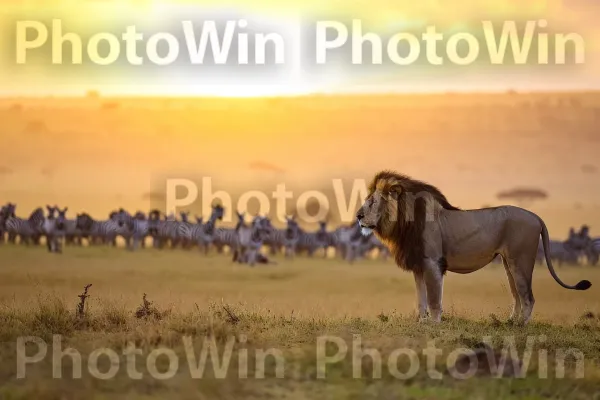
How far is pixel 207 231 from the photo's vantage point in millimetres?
47594

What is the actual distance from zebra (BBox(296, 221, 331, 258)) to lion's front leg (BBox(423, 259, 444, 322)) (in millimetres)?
36225

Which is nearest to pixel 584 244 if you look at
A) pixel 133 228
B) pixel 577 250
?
pixel 577 250

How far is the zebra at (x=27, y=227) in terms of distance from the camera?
48.1 metres

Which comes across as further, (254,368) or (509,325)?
(509,325)

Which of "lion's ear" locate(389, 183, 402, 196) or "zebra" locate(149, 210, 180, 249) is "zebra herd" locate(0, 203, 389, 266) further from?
"lion's ear" locate(389, 183, 402, 196)

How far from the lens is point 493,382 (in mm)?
10648

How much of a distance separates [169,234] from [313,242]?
Answer: 7772 mm

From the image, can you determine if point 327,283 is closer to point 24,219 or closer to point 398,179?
point 398,179

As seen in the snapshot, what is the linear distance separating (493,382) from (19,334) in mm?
6285

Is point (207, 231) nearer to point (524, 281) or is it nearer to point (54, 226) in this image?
point (54, 226)

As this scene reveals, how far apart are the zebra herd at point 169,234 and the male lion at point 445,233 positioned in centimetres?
3163

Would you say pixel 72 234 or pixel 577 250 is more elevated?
pixel 72 234

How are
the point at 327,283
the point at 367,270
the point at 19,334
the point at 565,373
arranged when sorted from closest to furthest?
the point at 565,373
the point at 19,334
the point at 327,283
the point at 367,270

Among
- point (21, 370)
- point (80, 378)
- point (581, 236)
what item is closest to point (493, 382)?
point (80, 378)
